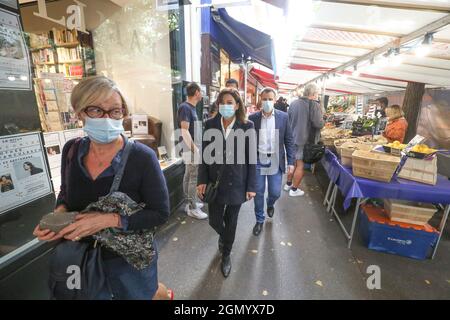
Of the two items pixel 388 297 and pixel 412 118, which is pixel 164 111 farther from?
pixel 412 118

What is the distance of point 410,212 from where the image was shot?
92.0 inches

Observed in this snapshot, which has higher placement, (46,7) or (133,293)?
(46,7)

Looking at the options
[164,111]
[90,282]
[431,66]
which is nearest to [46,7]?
[164,111]

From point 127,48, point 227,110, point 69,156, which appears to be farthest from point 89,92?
point 127,48

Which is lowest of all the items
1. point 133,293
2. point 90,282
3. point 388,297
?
point 388,297

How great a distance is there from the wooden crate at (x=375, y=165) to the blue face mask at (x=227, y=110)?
5.04 ft

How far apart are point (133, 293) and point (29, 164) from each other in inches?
40.9

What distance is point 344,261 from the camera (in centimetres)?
235

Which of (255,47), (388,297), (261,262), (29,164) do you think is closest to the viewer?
(29,164)

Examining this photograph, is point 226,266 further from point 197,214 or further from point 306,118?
point 306,118

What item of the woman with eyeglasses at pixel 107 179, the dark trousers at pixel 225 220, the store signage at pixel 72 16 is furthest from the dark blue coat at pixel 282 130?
the store signage at pixel 72 16

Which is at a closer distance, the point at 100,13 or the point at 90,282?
the point at 90,282

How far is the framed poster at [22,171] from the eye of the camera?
1.25m

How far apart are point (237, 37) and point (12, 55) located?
186 inches
